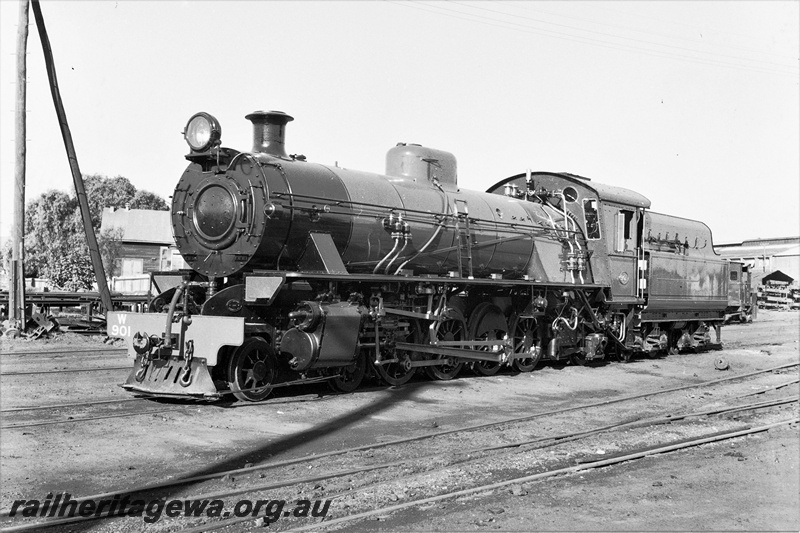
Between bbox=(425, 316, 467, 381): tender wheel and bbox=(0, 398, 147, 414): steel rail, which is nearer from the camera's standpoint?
bbox=(0, 398, 147, 414): steel rail

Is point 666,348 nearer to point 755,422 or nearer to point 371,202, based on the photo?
point 755,422

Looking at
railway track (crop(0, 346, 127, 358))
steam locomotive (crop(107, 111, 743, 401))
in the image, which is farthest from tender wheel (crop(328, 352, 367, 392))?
railway track (crop(0, 346, 127, 358))

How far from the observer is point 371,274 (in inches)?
425

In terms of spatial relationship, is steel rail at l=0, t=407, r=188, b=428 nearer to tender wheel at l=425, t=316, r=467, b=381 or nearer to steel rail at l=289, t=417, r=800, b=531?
steel rail at l=289, t=417, r=800, b=531

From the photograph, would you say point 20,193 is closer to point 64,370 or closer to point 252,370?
point 64,370

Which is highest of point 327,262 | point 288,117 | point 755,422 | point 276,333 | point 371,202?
point 288,117

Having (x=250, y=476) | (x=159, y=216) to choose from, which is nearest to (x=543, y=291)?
(x=250, y=476)

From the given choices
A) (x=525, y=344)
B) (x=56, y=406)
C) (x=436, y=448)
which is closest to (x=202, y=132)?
(x=56, y=406)

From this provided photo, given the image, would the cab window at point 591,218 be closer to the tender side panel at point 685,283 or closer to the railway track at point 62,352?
the tender side panel at point 685,283

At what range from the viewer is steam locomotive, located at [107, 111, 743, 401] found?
31.7 feet

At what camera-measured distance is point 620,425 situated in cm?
886

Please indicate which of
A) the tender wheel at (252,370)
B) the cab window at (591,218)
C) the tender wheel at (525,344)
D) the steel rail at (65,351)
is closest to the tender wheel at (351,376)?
the tender wheel at (252,370)

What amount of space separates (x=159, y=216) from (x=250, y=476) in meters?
50.3

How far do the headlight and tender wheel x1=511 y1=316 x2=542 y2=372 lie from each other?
6.62 metres
